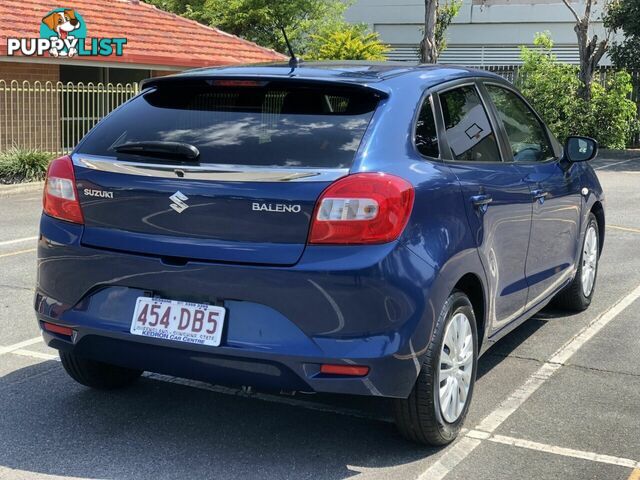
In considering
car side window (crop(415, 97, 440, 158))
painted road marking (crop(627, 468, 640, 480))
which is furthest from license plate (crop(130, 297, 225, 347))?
painted road marking (crop(627, 468, 640, 480))

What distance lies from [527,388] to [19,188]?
11759mm

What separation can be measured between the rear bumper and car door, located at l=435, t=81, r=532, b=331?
2.34 ft

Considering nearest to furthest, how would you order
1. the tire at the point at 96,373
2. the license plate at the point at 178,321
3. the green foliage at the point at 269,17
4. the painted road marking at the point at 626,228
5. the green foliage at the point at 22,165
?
the license plate at the point at 178,321
the tire at the point at 96,373
the painted road marking at the point at 626,228
the green foliage at the point at 22,165
the green foliage at the point at 269,17

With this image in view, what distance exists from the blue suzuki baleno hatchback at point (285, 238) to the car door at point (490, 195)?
0.02m

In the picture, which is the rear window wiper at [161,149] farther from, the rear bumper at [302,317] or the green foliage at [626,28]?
the green foliage at [626,28]

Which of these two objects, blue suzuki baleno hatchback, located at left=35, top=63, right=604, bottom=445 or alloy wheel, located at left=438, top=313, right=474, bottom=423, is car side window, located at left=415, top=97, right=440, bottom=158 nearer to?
blue suzuki baleno hatchback, located at left=35, top=63, right=604, bottom=445

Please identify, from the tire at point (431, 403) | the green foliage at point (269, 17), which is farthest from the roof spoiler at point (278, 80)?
the green foliage at point (269, 17)

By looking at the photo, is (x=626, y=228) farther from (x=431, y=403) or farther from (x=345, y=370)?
(x=345, y=370)

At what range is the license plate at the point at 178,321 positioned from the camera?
11.8 feet

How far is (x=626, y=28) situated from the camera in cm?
2547

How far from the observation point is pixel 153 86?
14.1 ft

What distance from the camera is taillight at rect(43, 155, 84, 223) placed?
157 inches

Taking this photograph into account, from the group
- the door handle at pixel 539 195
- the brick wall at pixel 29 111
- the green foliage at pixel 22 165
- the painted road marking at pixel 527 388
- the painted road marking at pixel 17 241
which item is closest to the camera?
the painted road marking at pixel 527 388

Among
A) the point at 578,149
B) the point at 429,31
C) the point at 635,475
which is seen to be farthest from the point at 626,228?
the point at 429,31
